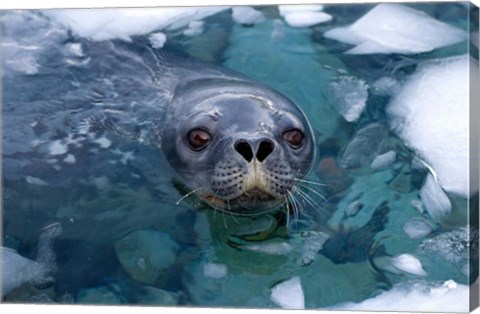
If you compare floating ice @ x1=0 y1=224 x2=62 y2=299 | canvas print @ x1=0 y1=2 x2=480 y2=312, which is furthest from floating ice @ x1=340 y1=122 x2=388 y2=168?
floating ice @ x1=0 y1=224 x2=62 y2=299

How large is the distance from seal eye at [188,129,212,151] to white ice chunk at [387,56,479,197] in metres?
0.96

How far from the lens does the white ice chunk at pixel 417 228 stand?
21.6ft

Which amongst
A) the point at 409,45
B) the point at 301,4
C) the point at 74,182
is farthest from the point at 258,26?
the point at 74,182

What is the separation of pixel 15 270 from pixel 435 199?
7.56 feet

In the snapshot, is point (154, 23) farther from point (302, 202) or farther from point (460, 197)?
point (460, 197)

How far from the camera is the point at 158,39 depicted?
22.6 ft

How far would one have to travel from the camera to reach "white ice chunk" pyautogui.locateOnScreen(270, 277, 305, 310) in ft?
22.0

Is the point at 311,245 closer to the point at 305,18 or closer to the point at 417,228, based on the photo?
the point at 417,228

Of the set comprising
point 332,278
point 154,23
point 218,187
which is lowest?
point 332,278

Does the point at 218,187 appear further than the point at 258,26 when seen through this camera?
No

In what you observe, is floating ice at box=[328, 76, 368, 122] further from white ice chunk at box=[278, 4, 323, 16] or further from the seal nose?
the seal nose

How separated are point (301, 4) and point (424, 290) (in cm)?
161

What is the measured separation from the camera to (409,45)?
21.7 ft

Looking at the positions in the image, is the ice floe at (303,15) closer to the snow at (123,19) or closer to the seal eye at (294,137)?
the snow at (123,19)
